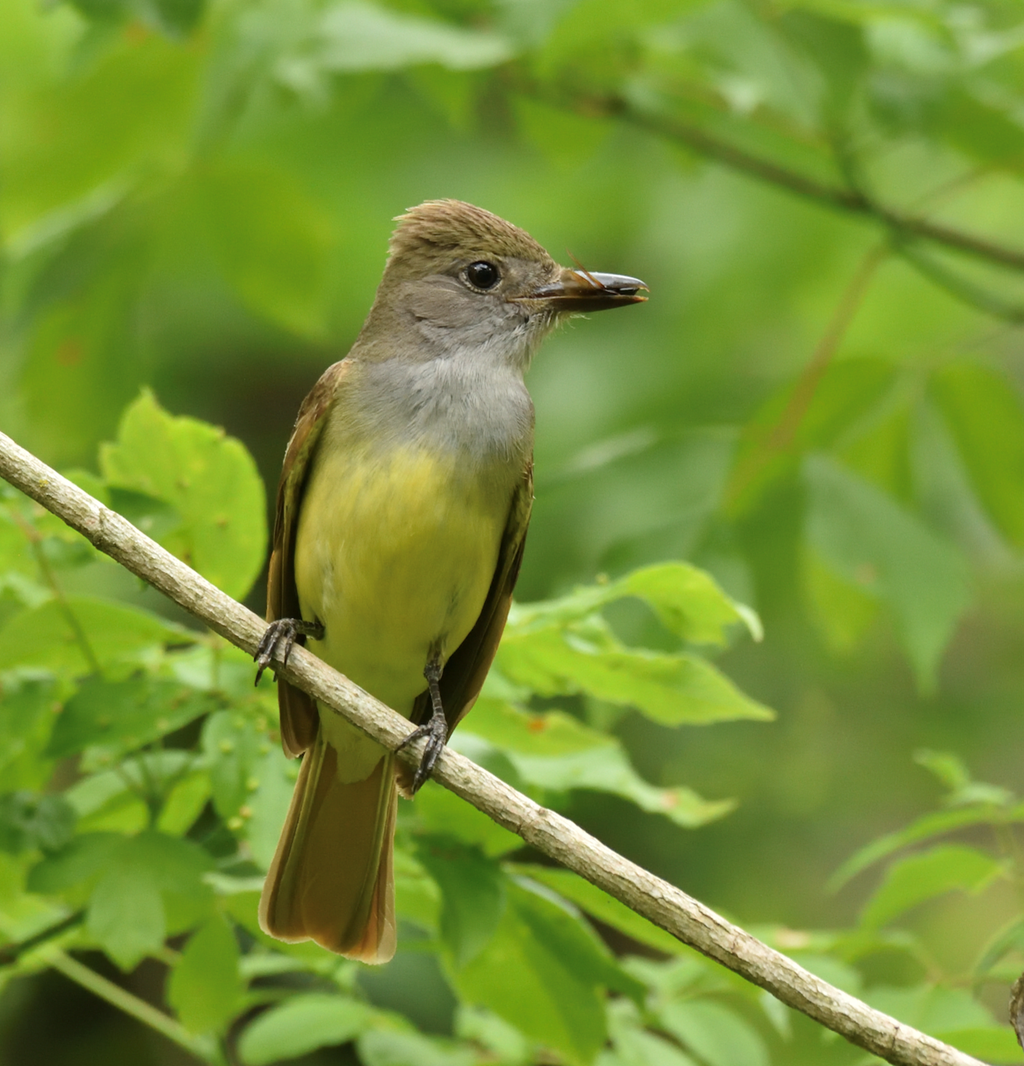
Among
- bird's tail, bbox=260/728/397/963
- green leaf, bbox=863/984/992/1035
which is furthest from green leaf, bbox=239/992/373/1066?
green leaf, bbox=863/984/992/1035

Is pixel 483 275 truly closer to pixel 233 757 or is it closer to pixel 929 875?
pixel 233 757

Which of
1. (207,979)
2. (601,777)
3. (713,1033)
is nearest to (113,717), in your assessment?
(207,979)

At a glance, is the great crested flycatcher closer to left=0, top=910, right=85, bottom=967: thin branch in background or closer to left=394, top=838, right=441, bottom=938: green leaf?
left=394, top=838, right=441, bottom=938: green leaf

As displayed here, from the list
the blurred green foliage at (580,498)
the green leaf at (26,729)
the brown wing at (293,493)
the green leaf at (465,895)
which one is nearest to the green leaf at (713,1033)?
the blurred green foliage at (580,498)

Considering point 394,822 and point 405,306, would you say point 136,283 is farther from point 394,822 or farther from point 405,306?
point 394,822

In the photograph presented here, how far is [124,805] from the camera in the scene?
10.7ft

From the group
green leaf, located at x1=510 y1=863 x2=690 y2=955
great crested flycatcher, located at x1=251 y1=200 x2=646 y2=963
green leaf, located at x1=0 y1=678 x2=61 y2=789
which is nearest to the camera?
green leaf, located at x1=0 y1=678 x2=61 y2=789

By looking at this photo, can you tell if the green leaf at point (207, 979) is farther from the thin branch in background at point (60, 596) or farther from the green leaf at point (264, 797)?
the thin branch in background at point (60, 596)

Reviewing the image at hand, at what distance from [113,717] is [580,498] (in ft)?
6.54

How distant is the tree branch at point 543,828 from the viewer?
8.64ft

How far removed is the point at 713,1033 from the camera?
342 centimetres

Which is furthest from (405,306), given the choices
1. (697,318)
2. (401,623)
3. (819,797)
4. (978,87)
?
(819,797)

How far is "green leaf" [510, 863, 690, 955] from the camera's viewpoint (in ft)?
10.5

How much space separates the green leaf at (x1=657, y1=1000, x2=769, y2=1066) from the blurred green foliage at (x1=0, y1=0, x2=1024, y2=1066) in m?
0.02
